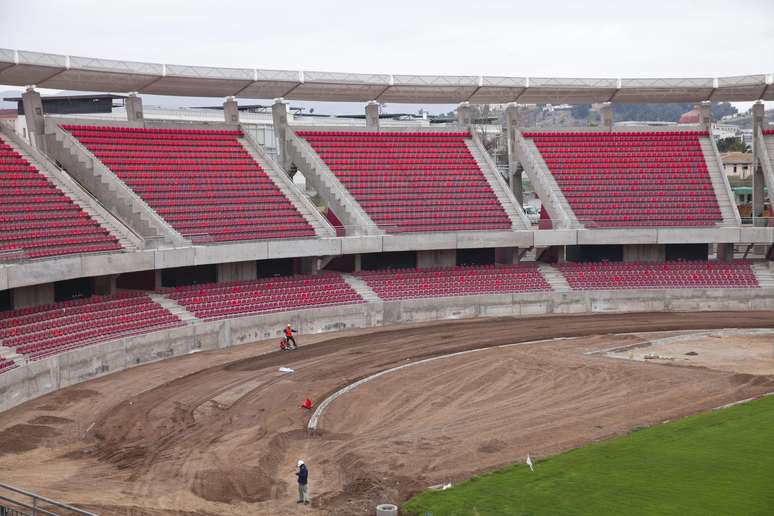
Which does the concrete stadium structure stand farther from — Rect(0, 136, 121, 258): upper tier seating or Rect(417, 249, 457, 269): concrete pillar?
Rect(0, 136, 121, 258): upper tier seating

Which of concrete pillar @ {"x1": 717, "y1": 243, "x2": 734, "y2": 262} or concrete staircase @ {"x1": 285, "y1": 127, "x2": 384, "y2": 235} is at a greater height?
concrete staircase @ {"x1": 285, "y1": 127, "x2": 384, "y2": 235}

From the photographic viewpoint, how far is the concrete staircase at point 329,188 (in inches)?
1922

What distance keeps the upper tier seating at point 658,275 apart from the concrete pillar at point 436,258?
6.32 metres

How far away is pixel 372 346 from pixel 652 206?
22265mm

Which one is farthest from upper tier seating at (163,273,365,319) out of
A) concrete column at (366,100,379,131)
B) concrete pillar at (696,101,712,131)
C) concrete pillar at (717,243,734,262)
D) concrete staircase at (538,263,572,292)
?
concrete pillar at (696,101,712,131)

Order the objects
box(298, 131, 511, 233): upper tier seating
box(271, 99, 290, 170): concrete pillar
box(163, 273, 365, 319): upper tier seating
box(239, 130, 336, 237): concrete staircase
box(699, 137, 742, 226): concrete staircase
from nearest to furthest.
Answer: box(163, 273, 365, 319): upper tier seating, box(239, 130, 336, 237): concrete staircase, box(298, 131, 511, 233): upper tier seating, box(699, 137, 742, 226): concrete staircase, box(271, 99, 290, 170): concrete pillar

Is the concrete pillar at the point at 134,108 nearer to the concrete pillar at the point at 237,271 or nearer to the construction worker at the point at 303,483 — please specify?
the concrete pillar at the point at 237,271

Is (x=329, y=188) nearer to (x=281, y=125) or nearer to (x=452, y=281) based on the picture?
(x=281, y=125)

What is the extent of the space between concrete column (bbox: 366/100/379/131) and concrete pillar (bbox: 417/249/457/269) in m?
9.87

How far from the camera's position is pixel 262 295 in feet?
143

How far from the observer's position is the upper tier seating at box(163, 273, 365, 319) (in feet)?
135

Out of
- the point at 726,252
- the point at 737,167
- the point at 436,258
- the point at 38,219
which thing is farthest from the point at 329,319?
the point at 737,167

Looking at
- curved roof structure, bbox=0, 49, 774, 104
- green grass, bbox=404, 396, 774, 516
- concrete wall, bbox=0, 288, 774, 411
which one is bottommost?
green grass, bbox=404, 396, 774, 516

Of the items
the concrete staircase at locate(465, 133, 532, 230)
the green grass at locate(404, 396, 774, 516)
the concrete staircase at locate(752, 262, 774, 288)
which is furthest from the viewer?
the concrete staircase at locate(465, 133, 532, 230)
